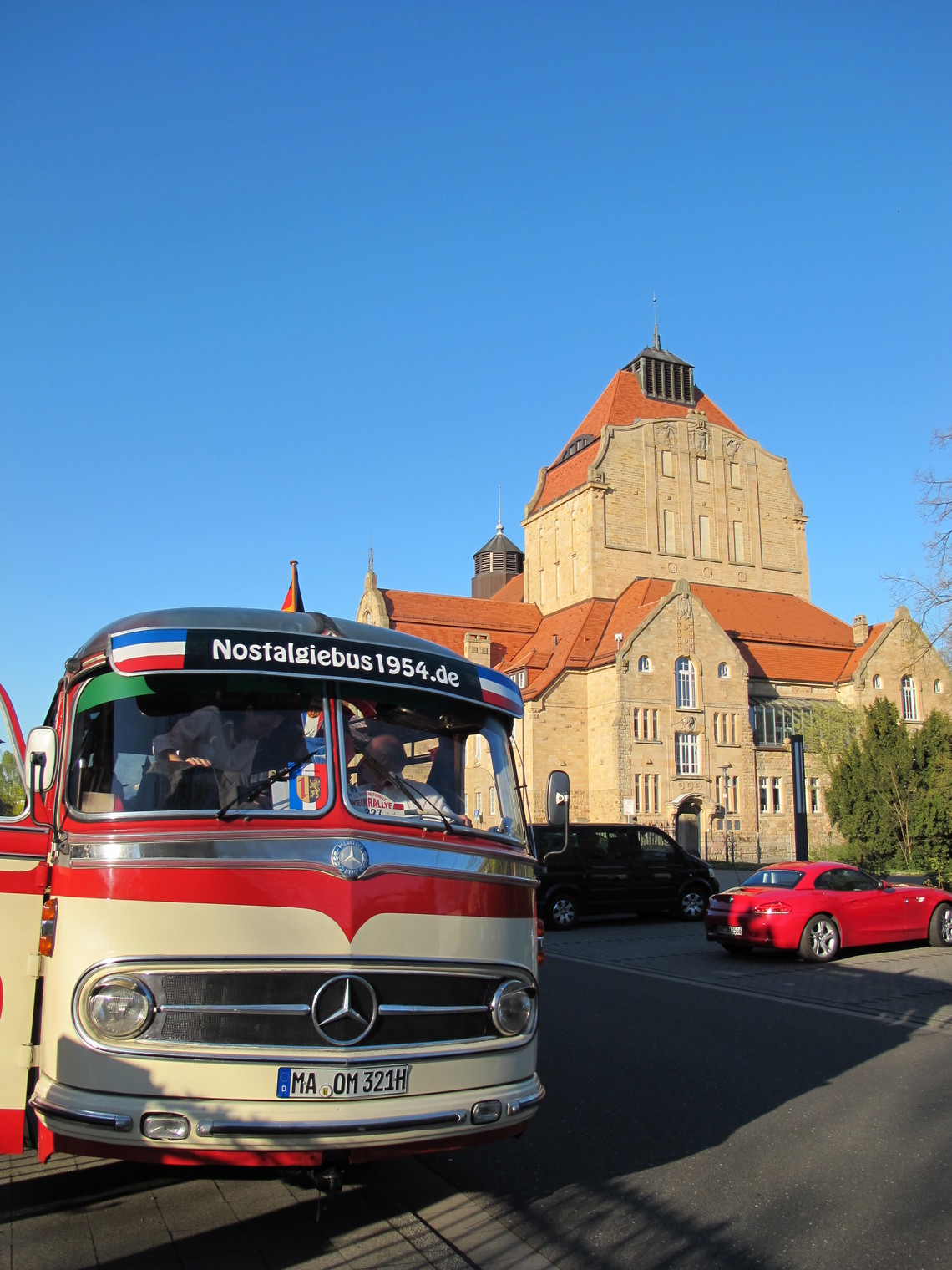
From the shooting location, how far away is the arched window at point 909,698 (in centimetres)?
5997

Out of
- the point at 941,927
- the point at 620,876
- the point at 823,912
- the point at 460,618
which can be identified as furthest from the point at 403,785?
the point at 460,618

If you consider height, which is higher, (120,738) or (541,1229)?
(120,738)

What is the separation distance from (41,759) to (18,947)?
805mm

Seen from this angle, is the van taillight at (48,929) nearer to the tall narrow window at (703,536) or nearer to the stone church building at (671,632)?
the stone church building at (671,632)

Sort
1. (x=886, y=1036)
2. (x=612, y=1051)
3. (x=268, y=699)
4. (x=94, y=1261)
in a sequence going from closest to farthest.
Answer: (x=94, y=1261) → (x=268, y=699) → (x=612, y=1051) → (x=886, y=1036)

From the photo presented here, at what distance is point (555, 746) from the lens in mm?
53344

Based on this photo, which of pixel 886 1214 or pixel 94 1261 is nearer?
pixel 94 1261

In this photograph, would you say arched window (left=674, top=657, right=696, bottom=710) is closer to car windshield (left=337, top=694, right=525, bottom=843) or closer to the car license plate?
car windshield (left=337, top=694, right=525, bottom=843)

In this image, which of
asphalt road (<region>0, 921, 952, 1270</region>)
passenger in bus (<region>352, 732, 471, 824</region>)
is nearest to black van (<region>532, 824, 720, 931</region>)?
asphalt road (<region>0, 921, 952, 1270</region>)

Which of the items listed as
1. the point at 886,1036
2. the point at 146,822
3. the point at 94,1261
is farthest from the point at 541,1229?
the point at 886,1036

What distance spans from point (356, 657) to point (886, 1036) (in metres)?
7.10

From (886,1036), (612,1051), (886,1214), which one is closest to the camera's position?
(886,1214)

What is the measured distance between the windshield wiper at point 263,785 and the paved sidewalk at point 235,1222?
1.61m

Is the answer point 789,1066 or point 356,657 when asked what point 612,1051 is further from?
point 356,657
